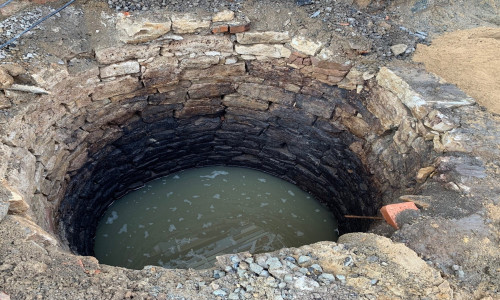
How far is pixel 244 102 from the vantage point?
4.84m

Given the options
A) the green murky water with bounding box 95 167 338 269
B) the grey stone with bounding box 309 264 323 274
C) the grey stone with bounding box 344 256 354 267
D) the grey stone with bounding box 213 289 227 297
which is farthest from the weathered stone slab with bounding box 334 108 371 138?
the grey stone with bounding box 213 289 227 297

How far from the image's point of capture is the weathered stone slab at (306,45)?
4.13 m

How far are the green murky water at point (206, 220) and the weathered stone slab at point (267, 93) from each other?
130 cm

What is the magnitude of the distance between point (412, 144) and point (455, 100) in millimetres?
558

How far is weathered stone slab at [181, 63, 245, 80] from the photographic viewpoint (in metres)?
4.47

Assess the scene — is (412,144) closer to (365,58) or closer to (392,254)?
(365,58)

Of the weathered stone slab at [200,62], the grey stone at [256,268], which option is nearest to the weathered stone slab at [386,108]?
the weathered stone slab at [200,62]

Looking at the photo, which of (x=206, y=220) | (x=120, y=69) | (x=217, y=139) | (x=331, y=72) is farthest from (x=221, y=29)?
(x=206, y=220)

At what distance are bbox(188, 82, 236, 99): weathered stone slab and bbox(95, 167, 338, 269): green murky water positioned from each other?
4.18 feet

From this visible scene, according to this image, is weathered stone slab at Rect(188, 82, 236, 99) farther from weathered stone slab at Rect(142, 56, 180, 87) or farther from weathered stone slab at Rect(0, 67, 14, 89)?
weathered stone slab at Rect(0, 67, 14, 89)

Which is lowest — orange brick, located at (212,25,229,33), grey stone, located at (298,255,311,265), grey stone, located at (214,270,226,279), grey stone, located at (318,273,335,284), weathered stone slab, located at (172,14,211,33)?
grey stone, located at (318,273,335,284)

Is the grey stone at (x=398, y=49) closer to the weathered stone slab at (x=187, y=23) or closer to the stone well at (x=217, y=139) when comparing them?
the stone well at (x=217, y=139)

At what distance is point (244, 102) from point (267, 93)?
0.34m

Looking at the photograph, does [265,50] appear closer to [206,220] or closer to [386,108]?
[386,108]
